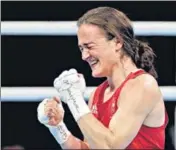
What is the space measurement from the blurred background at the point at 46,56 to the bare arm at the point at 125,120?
0.77 m

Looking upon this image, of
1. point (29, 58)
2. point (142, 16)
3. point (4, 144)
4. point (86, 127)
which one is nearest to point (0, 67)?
point (29, 58)

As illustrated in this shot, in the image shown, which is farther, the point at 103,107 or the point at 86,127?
the point at 103,107

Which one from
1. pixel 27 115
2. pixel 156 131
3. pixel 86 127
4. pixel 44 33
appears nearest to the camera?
pixel 86 127

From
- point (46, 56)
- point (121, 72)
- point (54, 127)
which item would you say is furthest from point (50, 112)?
point (46, 56)

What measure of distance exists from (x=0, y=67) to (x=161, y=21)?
807 millimetres

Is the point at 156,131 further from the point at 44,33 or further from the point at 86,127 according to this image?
the point at 44,33

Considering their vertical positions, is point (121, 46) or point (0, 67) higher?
point (121, 46)

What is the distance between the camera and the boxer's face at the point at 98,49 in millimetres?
1766

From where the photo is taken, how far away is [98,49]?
1779mm

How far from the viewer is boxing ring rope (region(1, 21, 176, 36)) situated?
2.29 meters

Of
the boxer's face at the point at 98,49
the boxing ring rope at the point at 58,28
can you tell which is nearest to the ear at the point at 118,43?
the boxer's face at the point at 98,49

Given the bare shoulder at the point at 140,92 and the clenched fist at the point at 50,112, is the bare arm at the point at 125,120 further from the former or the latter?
the clenched fist at the point at 50,112

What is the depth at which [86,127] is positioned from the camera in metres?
1.65

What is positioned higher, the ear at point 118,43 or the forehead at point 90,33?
the forehead at point 90,33
